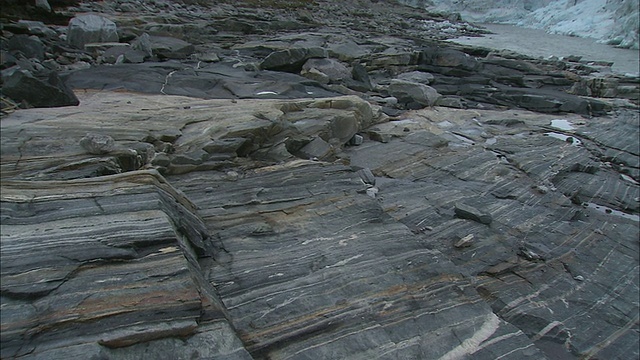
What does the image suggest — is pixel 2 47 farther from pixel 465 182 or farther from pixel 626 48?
pixel 626 48

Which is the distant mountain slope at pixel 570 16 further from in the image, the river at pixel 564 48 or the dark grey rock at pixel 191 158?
the dark grey rock at pixel 191 158

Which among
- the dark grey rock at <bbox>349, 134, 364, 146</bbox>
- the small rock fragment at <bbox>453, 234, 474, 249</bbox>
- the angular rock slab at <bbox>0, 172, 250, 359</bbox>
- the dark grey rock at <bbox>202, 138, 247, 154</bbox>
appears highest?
the angular rock slab at <bbox>0, 172, 250, 359</bbox>

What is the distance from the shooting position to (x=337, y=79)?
14750mm

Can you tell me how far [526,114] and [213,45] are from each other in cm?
1364

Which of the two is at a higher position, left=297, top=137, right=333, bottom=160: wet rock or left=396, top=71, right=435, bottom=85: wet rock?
left=297, top=137, right=333, bottom=160: wet rock


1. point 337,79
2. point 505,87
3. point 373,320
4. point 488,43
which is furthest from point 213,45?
point 488,43

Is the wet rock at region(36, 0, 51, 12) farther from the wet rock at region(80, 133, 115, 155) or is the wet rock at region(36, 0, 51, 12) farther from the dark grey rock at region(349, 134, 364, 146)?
the wet rock at region(80, 133, 115, 155)

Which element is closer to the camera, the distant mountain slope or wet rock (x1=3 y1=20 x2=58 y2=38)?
wet rock (x1=3 y1=20 x2=58 y2=38)

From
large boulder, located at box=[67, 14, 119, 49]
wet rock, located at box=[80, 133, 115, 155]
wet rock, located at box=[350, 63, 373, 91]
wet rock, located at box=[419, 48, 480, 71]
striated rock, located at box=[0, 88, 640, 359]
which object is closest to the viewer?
striated rock, located at box=[0, 88, 640, 359]

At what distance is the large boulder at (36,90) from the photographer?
6.02 meters

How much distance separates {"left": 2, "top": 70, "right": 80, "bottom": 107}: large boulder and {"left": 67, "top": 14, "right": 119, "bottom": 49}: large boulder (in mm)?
7957

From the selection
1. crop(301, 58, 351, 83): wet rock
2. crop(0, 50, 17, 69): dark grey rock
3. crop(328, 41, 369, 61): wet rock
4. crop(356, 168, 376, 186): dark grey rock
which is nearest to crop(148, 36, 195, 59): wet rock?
crop(301, 58, 351, 83): wet rock

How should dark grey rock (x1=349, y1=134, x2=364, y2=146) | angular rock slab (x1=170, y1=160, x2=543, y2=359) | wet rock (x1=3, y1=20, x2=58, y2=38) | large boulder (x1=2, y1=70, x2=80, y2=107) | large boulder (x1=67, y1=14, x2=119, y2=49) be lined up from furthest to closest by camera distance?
large boulder (x1=67, y1=14, x2=119, y2=49)
wet rock (x1=3, y1=20, x2=58, y2=38)
dark grey rock (x1=349, y1=134, x2=364, y2=146)
large boulder (x1=2, y1=70, x2=80, y2=107)
angular rock slab (x1=170, y1=160, x2=543, y2=359)

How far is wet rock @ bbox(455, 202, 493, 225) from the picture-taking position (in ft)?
22.1
